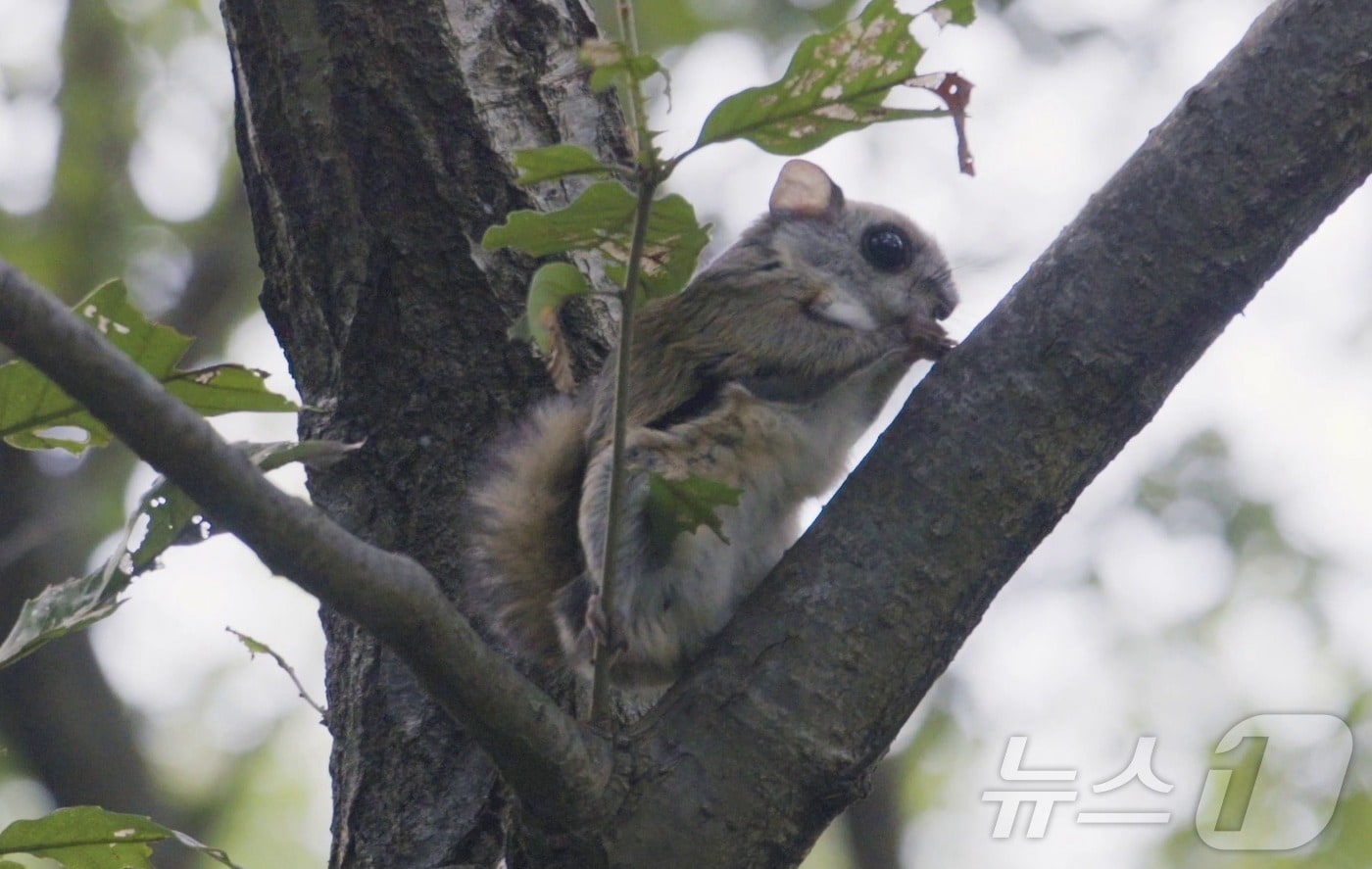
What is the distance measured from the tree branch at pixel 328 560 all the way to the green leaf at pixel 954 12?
108 centimetres

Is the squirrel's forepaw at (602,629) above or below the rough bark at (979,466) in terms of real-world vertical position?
below

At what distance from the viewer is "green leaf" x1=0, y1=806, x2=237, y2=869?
88.4 inches

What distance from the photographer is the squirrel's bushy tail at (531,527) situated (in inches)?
120

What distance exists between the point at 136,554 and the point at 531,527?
974 millimetres

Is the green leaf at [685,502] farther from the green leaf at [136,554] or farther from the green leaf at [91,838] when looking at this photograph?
the green leaf at [91,838]

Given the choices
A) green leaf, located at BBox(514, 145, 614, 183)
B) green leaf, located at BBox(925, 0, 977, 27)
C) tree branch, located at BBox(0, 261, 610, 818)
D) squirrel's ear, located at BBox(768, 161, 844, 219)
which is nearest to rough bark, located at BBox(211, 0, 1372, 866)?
tree branch, located at BBox(0, 261, 610, 818)

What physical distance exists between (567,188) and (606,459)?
861 millimetres

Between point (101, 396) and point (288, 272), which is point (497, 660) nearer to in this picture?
point (101, 396)

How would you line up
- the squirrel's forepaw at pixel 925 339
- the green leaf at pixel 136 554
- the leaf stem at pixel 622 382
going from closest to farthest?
the leaf stem at pixel 622 382
the green leaf at pixel 136 554
the squirrel's forepaw at pixel 925 339

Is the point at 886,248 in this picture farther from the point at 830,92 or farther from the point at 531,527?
the point at 830,92

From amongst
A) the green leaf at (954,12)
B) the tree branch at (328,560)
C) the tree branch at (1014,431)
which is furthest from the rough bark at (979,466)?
the green leaf at (954,12)

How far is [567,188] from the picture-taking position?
137 inches

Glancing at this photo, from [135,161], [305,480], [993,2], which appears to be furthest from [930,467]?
[135,161]

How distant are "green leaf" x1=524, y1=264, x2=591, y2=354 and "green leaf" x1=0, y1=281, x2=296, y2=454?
505 mm
